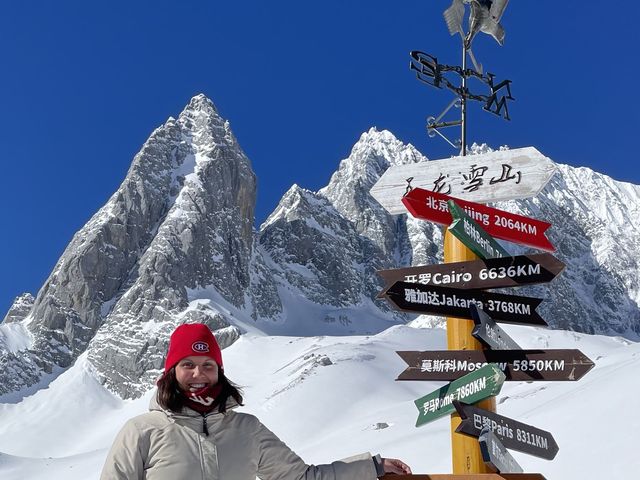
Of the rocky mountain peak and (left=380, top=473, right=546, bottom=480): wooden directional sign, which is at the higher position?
the rocky mountain peak

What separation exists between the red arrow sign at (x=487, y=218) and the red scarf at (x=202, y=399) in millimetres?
2917

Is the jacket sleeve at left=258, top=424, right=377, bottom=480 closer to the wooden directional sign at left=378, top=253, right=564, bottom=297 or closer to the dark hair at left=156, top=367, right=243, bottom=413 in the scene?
the dark hair at left=156, top=367, right=243, bottom=413

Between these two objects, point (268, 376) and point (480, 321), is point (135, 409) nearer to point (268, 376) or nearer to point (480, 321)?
point (268, 376)

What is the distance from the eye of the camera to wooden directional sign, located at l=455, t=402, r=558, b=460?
18.5 feet

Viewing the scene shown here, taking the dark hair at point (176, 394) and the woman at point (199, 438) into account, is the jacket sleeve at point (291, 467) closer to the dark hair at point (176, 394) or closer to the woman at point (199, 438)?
the woman at point (199, 438)

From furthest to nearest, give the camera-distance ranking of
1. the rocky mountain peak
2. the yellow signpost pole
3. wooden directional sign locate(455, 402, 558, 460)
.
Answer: the rocky mountain peak → the yellow signpost pole → wooden directional sign locate(455, 402, 558, 460)

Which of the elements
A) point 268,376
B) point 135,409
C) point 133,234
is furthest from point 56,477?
point 133,234

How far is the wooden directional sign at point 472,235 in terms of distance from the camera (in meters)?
6.50

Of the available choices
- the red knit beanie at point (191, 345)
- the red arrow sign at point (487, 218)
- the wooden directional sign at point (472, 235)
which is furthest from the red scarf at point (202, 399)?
the red arrow sign at point (487, 218)

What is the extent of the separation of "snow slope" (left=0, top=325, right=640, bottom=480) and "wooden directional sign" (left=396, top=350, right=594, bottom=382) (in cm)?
981

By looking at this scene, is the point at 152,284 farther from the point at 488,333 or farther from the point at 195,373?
the point at 195,373

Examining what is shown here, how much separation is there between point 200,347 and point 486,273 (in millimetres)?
2719

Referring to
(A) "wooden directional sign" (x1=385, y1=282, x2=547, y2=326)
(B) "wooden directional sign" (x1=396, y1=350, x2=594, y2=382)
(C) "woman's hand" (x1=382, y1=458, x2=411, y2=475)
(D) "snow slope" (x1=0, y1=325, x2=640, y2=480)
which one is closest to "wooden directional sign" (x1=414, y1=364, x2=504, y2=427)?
(B) "wooden directional sign" (x1=396, y1=350, x2=594, y2=382)

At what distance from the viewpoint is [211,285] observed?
173 m
